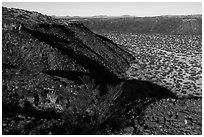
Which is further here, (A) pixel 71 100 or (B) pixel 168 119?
(A) pixel 71 100

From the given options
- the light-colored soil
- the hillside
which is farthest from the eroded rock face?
the light-colored soil

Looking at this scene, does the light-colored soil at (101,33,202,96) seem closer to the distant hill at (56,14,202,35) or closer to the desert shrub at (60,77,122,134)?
the desert shrub at (60,77,122,134)

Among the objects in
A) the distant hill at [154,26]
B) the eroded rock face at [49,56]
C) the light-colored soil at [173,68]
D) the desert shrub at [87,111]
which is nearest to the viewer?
the desert shrub at [87,111]

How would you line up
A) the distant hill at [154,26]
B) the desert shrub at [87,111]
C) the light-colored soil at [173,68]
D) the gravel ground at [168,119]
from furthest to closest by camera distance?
the distant hill at [154,26]
the light-colored soil at [173,68]
the gravel ground at [168,119]
the desert shrub at [87,111]

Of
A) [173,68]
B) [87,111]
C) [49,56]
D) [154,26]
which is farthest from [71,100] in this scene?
[154,26]

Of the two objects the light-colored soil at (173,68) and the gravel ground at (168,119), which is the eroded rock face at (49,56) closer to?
the light-colored soil at (173,68)

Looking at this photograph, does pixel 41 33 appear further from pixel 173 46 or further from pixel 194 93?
pixel 173 46

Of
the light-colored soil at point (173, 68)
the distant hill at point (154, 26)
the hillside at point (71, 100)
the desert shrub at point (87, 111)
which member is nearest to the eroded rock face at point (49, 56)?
the hillside at point (71, 100)

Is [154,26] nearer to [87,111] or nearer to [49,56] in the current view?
[49,56]
